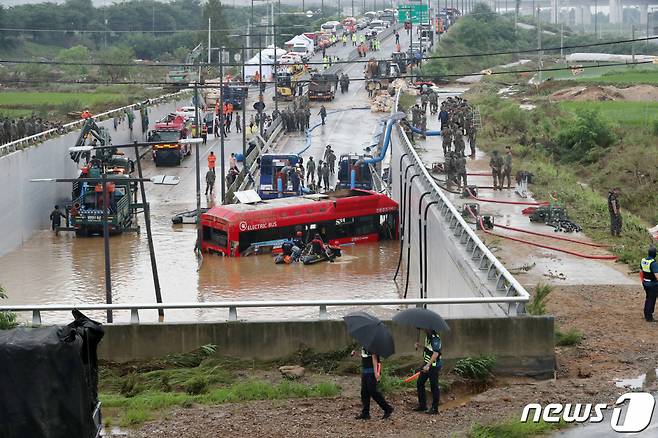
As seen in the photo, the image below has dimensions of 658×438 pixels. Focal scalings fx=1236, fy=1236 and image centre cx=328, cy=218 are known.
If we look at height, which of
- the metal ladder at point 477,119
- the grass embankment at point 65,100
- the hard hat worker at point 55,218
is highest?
the grass embankment at point 65,100

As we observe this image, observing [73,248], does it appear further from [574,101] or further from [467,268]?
[574,101]

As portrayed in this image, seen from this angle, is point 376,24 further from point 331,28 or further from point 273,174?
point 273,174

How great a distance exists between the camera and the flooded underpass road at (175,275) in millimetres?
37125

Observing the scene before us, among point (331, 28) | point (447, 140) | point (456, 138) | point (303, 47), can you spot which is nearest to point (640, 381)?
point (456, 138)

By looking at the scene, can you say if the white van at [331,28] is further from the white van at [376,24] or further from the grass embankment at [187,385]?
the grass embankment at [187,385]

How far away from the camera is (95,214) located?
48.4 meters

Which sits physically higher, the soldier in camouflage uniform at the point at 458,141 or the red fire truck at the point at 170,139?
the soldier in camouflage uniform at the point at 458,141

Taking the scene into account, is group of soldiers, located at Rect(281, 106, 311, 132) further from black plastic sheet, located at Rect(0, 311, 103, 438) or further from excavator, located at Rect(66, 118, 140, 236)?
black plastic sheet, located at Rect(0, 311, 103, 438)

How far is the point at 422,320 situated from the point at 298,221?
28.4m

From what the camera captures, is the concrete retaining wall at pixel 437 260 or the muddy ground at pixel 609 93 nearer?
the concrete retaining wall at pixel 437 260

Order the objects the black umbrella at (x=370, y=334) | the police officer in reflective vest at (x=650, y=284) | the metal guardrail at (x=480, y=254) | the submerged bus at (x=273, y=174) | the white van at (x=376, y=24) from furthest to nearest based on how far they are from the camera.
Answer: the white van at (x=376, y=24), the submerged bus at (x=273, y=174), the police officer in reflective vest at (x=650, y=284), the metal guardrail at (x=480, y=254), the black umbrella at (x=370, y=334)

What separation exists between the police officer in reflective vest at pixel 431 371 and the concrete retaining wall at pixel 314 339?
261 cm

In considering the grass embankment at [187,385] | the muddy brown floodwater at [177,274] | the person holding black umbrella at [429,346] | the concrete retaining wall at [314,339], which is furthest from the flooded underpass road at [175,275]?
the person holding black umbrella at [429,346]

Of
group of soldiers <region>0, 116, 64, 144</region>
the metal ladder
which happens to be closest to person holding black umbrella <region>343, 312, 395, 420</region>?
group of soldiers <region>0, 116, 64, 144</region>
